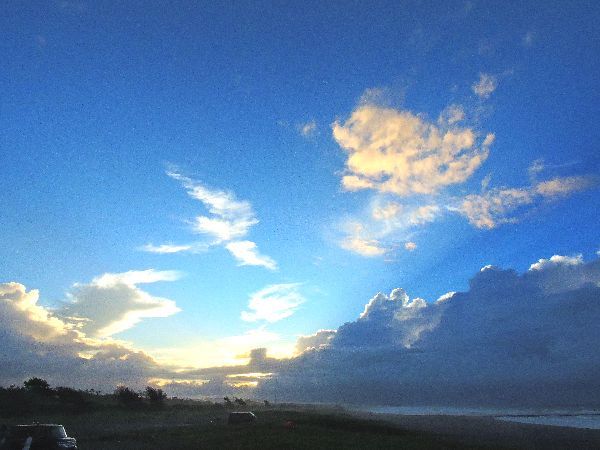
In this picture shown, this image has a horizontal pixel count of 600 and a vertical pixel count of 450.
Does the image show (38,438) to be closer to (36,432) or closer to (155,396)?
(36,432)

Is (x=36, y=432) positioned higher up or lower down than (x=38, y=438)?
higher up

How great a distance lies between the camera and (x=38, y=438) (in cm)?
2186

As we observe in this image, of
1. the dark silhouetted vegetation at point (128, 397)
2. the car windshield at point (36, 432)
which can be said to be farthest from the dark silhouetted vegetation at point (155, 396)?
the car windshield at point (36, 432)

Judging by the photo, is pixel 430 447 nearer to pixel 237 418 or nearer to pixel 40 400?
pixel 237 418

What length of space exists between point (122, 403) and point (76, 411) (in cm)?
1745

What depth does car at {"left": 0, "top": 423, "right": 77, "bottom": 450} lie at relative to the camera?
2144 cm

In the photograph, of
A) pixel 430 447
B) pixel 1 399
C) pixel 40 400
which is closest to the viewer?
pixel 430 447

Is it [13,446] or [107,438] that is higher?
[13,446]

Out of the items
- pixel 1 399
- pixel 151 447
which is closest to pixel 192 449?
pixel 151 447

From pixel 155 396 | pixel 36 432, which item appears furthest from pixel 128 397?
pixel 36 432

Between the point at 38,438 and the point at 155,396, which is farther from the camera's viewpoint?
the point at 155,396

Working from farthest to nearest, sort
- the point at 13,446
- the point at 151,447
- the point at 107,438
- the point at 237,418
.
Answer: the point at 237,418 → the point at 107,438 → the point at 151,447 → the point at 13,446

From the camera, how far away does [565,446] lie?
5281 centimetres

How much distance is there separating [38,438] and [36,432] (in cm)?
55
